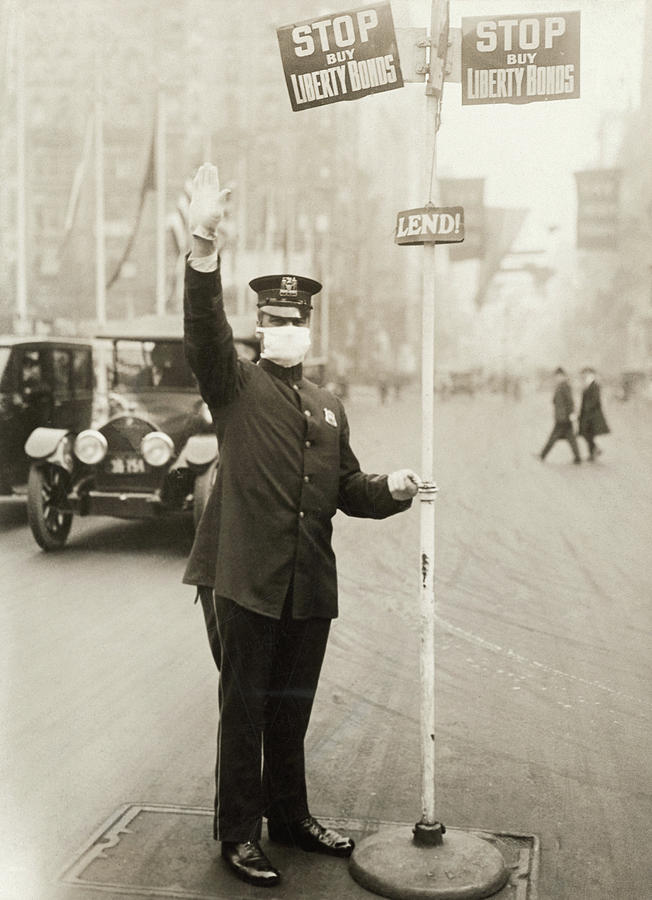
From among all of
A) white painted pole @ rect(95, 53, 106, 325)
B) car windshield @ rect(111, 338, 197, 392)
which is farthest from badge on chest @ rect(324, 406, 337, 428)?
car windshield @ rect(111, 338, 197, 392)

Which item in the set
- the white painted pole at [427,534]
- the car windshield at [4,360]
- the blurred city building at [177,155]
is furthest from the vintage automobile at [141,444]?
the white painted pole at [427,534]

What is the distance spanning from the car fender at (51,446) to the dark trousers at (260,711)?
2633mm

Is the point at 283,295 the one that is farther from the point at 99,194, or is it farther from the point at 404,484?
the point at 99,194

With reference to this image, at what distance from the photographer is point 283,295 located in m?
2.61

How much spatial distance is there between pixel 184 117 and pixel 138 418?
175 cm

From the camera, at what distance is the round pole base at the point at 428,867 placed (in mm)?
2498

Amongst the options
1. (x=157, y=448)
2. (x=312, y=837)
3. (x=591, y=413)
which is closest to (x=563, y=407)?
(x=591, y=413)

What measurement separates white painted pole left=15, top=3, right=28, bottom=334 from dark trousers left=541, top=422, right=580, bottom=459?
2.35 m

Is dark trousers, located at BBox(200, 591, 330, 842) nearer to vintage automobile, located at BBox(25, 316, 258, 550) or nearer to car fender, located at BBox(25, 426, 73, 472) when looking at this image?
car fender, located at BBox(25, 426, 73, 472)

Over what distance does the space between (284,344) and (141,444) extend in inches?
140

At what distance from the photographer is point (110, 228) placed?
4.96m

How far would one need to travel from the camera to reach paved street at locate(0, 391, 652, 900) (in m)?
2.98

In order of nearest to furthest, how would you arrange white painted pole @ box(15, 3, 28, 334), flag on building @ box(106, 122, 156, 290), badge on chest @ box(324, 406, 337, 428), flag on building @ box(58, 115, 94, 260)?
badge on chest @ box(324, 406, 337, 428)
white painted pole @ box(15, 3, 28, 334)
flag on building @ box(58, 115, 94, 260)
flag on building @ box(106, 122, 156, 290)

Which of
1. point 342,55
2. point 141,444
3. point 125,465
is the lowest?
point 125,465
